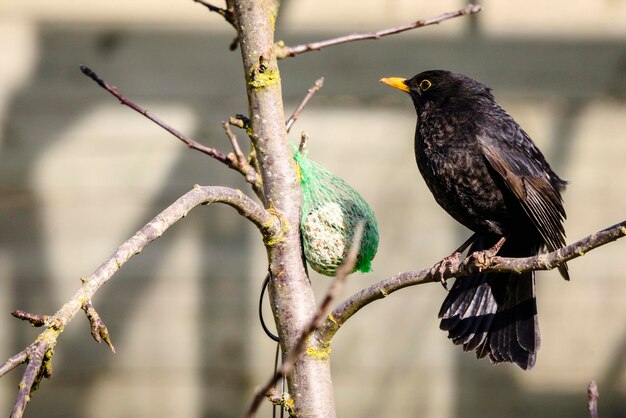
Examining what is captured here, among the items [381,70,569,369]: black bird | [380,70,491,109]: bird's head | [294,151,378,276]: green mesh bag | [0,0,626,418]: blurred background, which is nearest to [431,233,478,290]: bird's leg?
[381,70,569,369]: black bird

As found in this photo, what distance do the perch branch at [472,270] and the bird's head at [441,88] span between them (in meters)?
1.07

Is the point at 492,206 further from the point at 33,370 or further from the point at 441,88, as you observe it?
the point at 33,370

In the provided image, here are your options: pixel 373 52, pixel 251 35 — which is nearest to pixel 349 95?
pixel 373 52

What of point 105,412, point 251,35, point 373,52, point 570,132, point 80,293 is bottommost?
point 80,293

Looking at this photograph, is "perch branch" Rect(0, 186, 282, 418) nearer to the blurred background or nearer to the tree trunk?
the tree trunk

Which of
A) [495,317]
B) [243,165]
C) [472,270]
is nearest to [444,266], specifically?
[472,270]

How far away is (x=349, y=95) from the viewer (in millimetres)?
5004

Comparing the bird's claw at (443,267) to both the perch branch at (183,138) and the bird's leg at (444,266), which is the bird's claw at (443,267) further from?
the perch branch at (183,138)

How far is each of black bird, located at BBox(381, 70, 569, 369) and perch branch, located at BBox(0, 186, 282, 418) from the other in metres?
1.02

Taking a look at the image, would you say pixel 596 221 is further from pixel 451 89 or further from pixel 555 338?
pixel 451 89

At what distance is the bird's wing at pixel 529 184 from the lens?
3.16m

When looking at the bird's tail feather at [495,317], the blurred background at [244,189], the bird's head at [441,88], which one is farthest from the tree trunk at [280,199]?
the blurred background at [244,189]

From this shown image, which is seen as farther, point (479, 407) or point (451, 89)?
point (479, 407)

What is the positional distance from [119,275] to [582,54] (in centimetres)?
291
